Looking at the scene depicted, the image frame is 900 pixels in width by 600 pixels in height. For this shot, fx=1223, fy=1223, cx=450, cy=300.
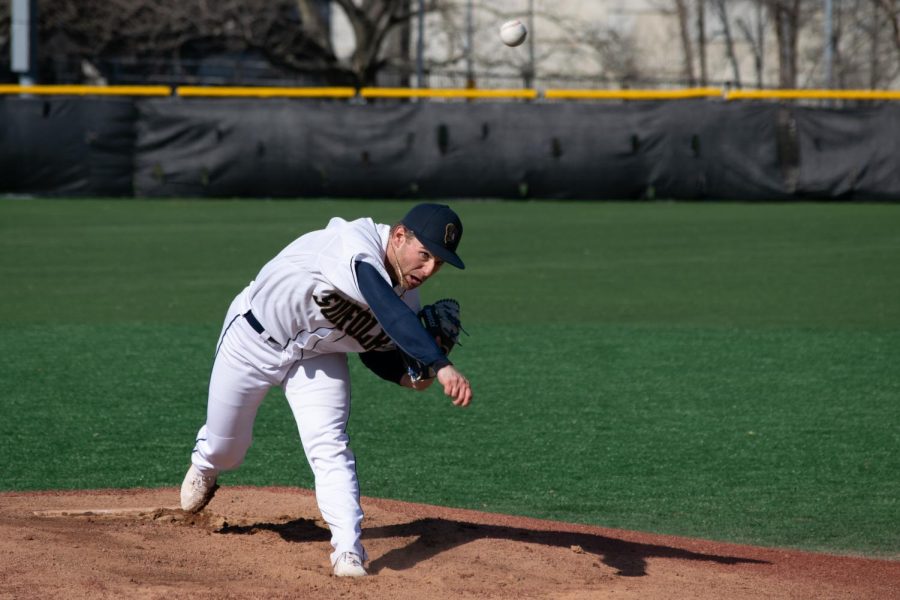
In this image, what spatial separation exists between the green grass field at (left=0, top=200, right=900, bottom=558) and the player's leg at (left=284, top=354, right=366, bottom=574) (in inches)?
59.8

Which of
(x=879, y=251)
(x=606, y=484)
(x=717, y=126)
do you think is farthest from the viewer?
(x=717, y=126)

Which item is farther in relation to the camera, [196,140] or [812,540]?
[196,140]

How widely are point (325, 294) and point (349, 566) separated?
35.8 inches

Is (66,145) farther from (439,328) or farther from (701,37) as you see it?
(701,37)

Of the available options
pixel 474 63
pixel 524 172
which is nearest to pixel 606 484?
pixel 524 172

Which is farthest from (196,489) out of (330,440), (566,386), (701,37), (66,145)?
(701,37)

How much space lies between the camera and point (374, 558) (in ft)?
14.4

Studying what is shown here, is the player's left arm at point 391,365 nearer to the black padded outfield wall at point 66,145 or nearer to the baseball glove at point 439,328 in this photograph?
the baseball glove at point 439,328

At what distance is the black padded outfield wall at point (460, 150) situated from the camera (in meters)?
20.0

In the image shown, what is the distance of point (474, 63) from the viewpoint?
35.1 m

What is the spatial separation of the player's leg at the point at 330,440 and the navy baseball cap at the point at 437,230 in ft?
2.07

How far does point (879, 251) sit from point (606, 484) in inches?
391

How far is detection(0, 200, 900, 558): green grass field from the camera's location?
19.0ft

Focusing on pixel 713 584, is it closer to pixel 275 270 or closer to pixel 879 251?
pixel 275 270
